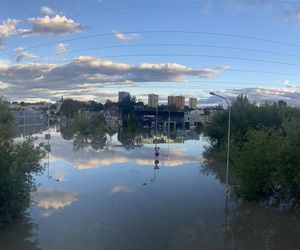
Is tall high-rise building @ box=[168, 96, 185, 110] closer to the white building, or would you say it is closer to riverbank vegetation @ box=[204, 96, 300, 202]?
the white building

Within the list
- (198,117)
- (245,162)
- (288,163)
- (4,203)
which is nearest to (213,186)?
(245,162)

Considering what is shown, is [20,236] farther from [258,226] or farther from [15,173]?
[258,226]

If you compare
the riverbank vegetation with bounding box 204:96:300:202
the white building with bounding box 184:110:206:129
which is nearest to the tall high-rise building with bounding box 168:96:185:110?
the white building with bounding box 184:110:206:129

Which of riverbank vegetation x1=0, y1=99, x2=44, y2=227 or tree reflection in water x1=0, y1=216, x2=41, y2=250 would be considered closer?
tree reflection in water x1=0, y1=216, x2=41, y2=250

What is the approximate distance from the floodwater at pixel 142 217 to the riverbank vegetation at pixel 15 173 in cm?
72

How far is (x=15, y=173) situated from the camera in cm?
1797

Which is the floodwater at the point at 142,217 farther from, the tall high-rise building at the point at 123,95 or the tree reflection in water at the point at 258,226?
the tall high-rise building at the point at 123,95

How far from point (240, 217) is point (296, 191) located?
3.99 m

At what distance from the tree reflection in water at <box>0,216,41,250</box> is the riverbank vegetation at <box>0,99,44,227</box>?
383mm

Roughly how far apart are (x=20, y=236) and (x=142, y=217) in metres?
5.48

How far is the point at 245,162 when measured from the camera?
24.0 metres

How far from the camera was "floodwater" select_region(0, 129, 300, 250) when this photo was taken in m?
16.1

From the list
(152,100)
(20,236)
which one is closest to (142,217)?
(20,236)

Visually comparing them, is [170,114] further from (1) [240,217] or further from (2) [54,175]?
(1) [240,217]
